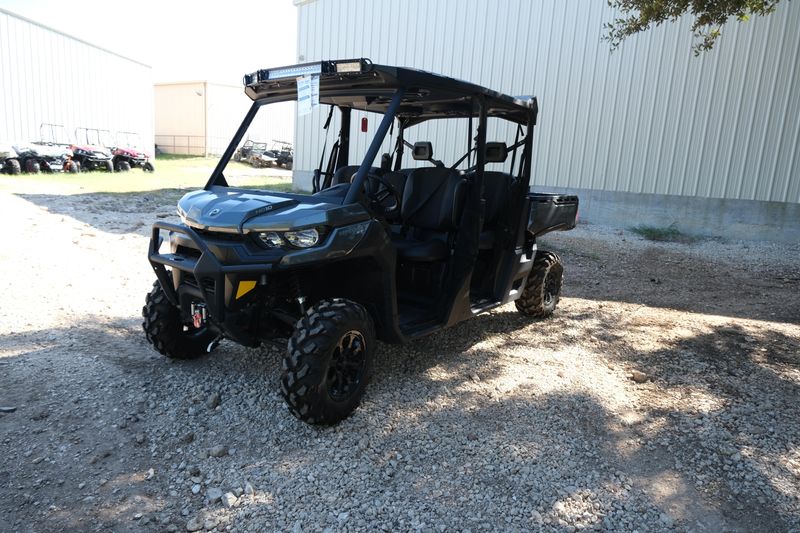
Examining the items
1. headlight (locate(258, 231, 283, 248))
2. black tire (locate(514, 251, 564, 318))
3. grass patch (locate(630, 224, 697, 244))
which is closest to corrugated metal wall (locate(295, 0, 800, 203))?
grass patch (locate(630, 224, 697, 244))

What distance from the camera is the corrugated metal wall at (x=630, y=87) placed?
10.7 metres

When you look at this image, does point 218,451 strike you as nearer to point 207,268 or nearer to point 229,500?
point 229,500

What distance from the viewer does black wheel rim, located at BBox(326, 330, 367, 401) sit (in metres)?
3.38

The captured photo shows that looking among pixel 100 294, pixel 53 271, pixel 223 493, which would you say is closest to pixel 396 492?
pixel 223 493

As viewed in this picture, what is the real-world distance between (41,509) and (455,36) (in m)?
13.2

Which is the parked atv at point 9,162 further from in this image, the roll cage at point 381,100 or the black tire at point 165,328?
the black tire at point 165,328

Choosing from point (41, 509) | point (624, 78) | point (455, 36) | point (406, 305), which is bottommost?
point (41, 509)

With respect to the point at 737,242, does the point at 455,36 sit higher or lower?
higher

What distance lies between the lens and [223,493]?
9.13ft

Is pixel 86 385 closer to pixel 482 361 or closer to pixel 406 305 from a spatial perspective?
pixel 406 305

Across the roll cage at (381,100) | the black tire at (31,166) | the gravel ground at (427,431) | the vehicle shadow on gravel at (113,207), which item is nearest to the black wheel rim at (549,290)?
the gravel ground at (427,431)

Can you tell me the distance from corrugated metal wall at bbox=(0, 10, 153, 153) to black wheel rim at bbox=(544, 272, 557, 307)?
76.1ft

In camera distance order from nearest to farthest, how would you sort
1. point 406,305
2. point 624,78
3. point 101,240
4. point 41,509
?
point 41,509, point 406,305, point 101,240, point 624,78

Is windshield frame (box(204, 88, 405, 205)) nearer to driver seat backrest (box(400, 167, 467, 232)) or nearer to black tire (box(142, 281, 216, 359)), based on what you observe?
black tire (box(142, 281, 216, 359))
